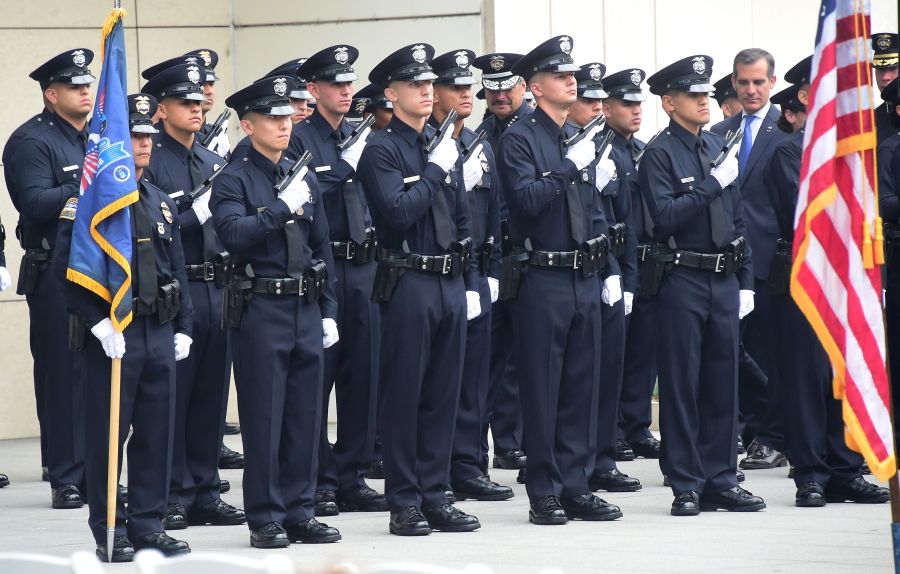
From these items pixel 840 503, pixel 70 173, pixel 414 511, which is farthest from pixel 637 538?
pixel 70 173

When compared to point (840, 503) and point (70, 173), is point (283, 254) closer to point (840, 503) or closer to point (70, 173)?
point (70, 173)

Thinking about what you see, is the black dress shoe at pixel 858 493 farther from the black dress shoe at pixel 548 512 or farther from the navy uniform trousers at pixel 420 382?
the navy uniform trousers at pixel 420 382

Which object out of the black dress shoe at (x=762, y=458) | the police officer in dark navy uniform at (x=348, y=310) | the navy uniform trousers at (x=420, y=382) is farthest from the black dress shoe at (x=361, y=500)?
the black dress shoe at (x=762, y=458)

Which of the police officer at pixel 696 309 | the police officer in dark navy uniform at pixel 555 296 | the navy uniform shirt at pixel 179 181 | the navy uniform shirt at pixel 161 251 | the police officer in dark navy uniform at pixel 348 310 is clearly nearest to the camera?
the navy uniform shirt at pixel 161 251

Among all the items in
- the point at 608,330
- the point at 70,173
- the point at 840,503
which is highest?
A: the point at 70,173

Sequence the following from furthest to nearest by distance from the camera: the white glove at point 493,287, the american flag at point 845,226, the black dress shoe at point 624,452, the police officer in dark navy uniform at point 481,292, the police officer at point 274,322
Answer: the black dress shoe at point 624,452, the white glove at point 493,287, the police officer in dark navy uniform at point 481,292, the police officer at point 274,322, the american flag at point 845,226

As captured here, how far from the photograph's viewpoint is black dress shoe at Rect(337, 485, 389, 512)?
31.3 feet

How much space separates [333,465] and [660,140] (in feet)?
8.28

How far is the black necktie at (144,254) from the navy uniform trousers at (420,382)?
1227mm

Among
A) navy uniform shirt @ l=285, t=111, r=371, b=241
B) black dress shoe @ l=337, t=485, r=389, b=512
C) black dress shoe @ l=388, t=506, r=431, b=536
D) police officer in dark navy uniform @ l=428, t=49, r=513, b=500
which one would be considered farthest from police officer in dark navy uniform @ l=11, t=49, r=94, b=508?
black dress shoe @ l=388, t=506, r=431, b=536

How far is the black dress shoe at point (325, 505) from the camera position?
9312 millimetres

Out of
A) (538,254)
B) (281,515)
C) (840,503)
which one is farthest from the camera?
(840,503)

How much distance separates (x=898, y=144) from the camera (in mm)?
8430

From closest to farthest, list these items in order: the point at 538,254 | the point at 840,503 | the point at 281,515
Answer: the point at 281,515 < the point at 538,254 < the point at 840,503
